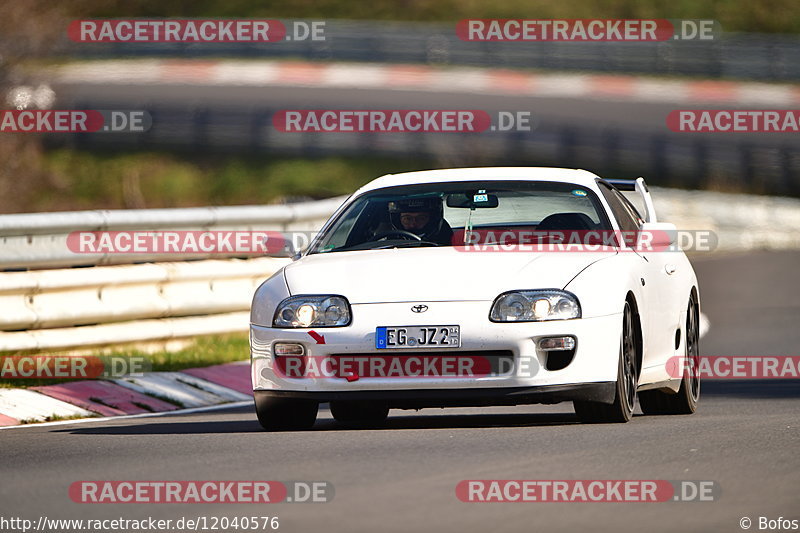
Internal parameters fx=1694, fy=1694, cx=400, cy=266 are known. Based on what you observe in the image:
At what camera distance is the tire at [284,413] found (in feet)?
29.6

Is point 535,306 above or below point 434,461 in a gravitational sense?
above

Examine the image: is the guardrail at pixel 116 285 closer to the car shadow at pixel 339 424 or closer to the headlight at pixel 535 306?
the car shadow at pixel 339 424

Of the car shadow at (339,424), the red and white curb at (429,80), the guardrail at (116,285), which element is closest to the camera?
the car shadow at (339,424)

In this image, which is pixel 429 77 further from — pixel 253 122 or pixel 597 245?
pixel 597 245

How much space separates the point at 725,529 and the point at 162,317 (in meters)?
8.61

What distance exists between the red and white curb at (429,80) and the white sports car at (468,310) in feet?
98.0

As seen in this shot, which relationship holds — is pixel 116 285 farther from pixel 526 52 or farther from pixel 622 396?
pixel 526 52

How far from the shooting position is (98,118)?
1310 inches

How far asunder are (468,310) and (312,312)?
82 centimetres

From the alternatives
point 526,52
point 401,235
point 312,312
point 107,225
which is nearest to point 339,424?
point 401,235

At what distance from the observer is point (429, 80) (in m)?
40.3

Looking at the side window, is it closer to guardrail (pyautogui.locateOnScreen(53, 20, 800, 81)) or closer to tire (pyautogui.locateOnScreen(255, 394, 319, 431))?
tire (pyautogui.locateOnScreen(255, 394, 319, 431))

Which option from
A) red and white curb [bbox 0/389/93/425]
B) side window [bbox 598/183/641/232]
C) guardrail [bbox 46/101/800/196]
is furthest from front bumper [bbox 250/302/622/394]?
guardrail [bbox 46/101/800/196]

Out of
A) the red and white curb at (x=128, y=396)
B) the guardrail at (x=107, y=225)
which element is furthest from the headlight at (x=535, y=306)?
the guardrail at (x=107, y=225)
